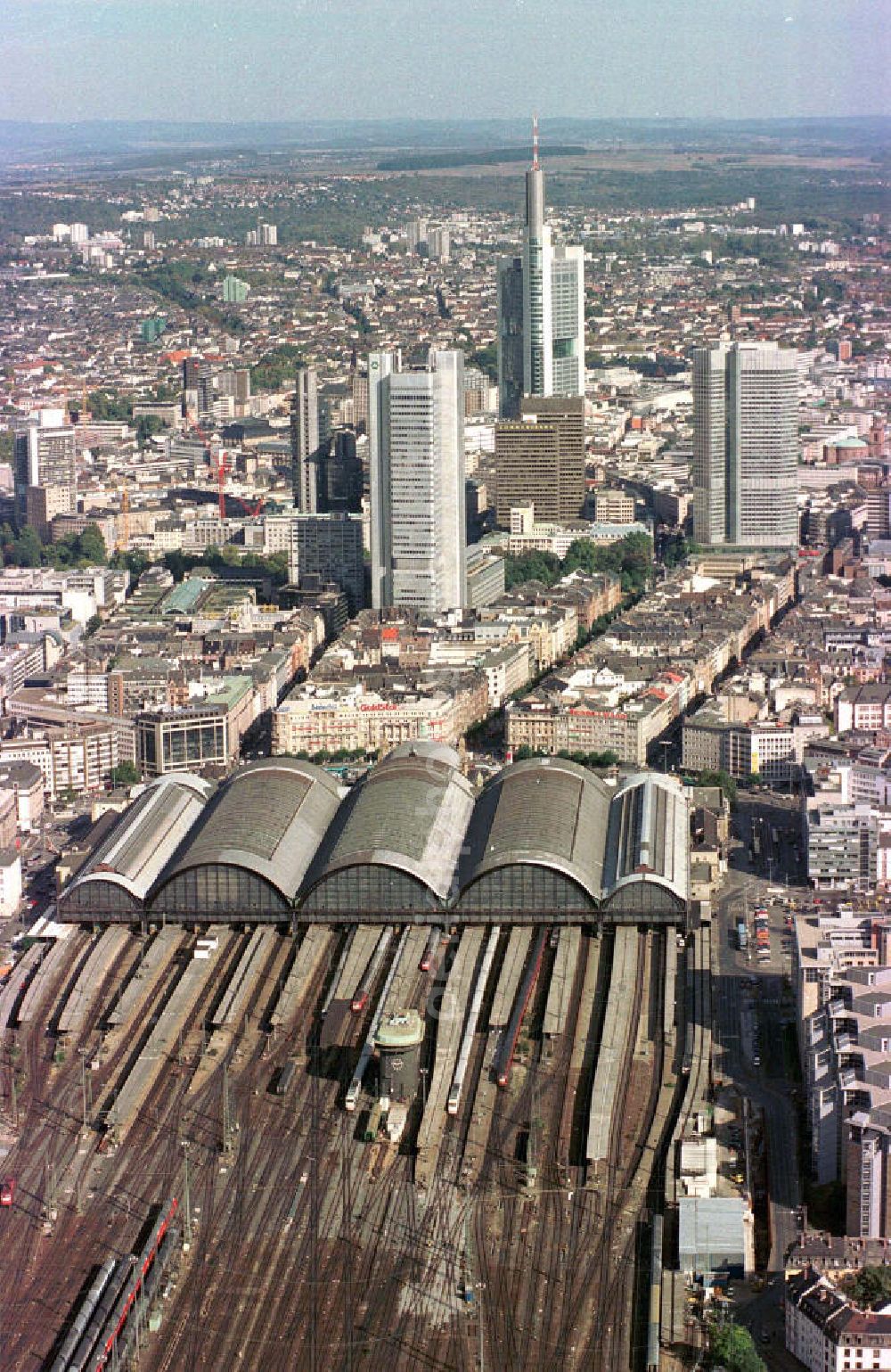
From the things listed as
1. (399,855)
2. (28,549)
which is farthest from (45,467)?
(399,855)

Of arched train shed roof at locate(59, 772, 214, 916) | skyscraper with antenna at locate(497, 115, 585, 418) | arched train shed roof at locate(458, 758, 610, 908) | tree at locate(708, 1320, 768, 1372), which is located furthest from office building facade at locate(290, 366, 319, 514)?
tree at locate(708, 1320, 768, 1372)

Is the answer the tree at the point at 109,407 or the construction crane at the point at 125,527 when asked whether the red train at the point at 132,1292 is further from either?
the tree at the point at 109,407

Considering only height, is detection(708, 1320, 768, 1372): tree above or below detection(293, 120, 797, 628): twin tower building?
below

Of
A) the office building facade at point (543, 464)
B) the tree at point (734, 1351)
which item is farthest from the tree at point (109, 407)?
the tree at point (734, 1351)

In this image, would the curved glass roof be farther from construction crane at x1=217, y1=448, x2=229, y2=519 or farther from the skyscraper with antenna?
the skyscraper with antenna

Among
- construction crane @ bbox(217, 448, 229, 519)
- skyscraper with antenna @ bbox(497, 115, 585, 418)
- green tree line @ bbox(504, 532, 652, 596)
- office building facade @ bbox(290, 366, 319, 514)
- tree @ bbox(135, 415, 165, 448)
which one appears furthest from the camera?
tree @ bbox(135, 415, 165, 448)

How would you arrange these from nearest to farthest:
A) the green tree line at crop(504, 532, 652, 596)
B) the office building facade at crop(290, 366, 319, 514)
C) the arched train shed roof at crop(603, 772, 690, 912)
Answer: the arched train shed roof at crop(603, 772, 690, 912) < the green tree line at crop(504, 532, 652, 596) < the office building facade at crop(290, 366, 319, 514)

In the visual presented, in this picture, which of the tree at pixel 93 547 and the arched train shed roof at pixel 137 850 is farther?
the tree at pixel 93 547

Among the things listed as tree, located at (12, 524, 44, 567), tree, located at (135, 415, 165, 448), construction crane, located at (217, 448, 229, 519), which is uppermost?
construction crane, located at (217, 448, 229, 519)
